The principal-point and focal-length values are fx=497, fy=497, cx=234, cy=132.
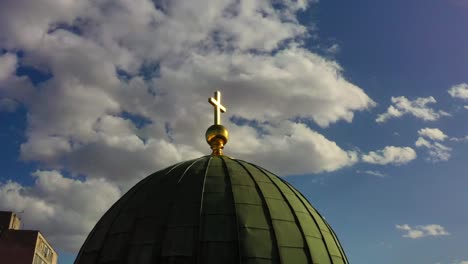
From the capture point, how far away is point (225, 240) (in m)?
12.8

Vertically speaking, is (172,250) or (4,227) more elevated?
(4,227)

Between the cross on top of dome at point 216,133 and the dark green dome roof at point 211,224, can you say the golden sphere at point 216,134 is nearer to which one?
the cross on top of dome at point 216,133

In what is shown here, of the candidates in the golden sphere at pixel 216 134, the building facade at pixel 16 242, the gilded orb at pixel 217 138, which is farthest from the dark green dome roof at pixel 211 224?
the building facade at pixel 16 242

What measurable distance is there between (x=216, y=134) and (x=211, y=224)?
621 centimetres

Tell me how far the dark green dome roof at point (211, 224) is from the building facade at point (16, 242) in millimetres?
53419

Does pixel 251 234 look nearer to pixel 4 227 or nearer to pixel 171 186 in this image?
pixel 171 186

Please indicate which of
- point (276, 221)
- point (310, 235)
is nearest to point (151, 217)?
point (276, 221)

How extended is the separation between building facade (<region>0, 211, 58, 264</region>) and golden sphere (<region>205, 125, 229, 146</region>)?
52530 millimetres

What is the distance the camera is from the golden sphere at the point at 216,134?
18.9 m

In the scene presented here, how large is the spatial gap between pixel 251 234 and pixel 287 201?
240cm

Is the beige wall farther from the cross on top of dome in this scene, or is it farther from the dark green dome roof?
the dark green dome roof

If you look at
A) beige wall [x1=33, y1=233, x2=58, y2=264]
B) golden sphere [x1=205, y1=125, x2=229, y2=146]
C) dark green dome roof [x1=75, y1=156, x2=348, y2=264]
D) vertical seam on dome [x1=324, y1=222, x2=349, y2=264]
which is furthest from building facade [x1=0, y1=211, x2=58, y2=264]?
vertical seam on dome [x1=324, y1=222, x2=349, y2=264]

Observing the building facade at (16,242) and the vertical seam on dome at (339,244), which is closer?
the vertical seam on dome at (339,244)

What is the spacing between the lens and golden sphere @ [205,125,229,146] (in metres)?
18.9
